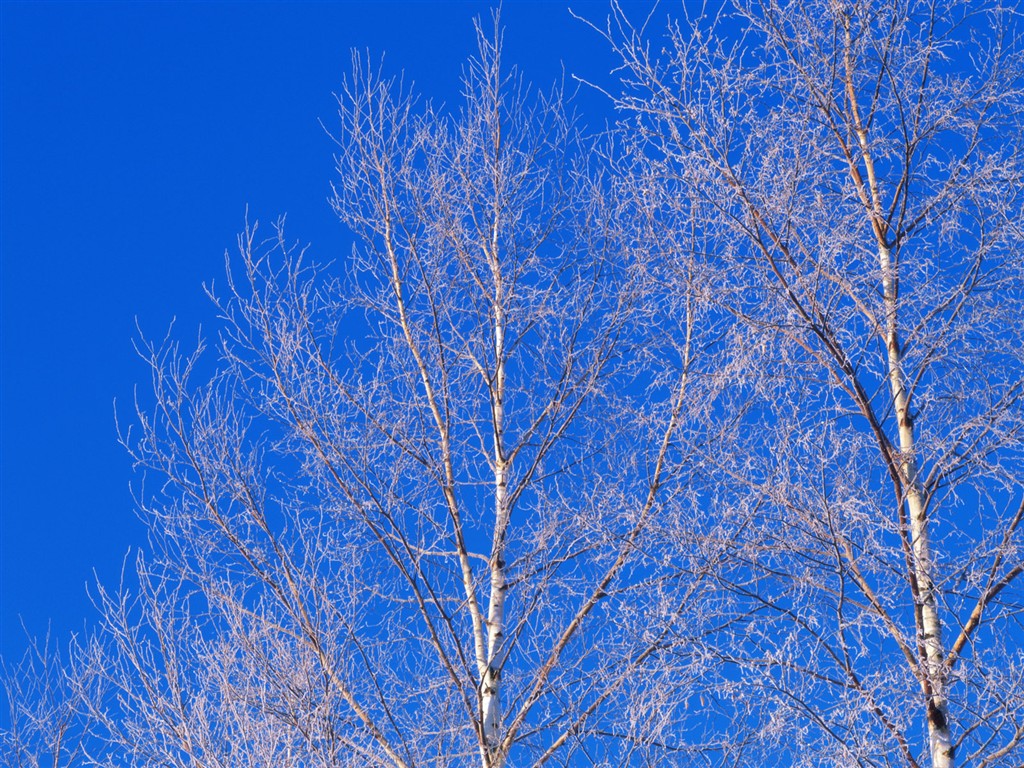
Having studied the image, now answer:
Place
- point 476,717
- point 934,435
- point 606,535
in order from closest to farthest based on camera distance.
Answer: point 934,435 → point 606,535 → point 476,717

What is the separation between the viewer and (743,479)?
16.3 feet

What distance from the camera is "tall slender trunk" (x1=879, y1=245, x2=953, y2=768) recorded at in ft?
14.9

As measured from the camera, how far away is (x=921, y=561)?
15.3 feet

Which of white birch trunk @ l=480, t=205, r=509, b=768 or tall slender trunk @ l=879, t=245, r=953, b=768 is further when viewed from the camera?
white birch trunk @ l=480, t=205, r=509, b=768

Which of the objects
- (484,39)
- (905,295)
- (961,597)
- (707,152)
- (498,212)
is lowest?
(961,597)

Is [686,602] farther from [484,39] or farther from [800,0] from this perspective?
[484,39]

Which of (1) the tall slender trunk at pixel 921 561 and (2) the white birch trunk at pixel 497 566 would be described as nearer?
(1) the tall slender trunk at pixel 921 561

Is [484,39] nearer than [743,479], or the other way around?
[743,479]

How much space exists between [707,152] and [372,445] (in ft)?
8.96

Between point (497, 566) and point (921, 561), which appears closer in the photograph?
point (921, 561)

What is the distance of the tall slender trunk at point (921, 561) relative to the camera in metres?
4.54

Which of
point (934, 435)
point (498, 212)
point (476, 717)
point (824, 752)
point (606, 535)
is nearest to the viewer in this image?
point (824, 752)

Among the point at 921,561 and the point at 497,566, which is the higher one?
the point at 497,566

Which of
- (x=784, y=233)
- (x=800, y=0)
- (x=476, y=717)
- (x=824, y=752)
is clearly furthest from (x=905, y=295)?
(x=476, y=717)
